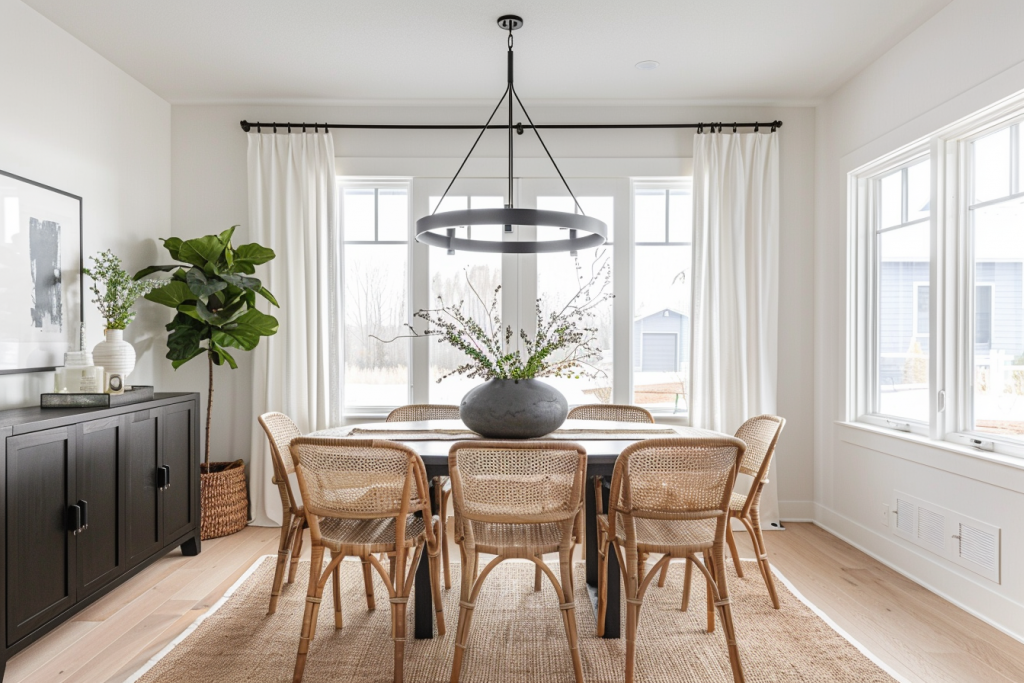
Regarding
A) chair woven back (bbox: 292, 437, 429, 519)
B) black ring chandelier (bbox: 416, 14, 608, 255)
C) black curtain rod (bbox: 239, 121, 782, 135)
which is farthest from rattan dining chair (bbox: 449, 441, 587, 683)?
black curtain rod (bbox: 239, 121, 782, 135)

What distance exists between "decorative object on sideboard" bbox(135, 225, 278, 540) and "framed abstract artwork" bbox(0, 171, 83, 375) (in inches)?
16.7

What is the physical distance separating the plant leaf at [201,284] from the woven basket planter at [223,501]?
1.17m

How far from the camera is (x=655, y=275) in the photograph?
435cm

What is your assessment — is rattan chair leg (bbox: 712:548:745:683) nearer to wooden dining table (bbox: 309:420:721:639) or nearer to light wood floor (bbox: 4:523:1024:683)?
wooden dining table (bbox: 309:420:721:639)

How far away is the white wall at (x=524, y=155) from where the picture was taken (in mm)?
4234

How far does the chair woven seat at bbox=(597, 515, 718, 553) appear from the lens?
2.17 meters

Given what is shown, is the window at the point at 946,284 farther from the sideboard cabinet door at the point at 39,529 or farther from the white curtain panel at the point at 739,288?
the sideboard cabinet door at the point at 39,529

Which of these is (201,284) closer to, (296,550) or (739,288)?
(296,550)

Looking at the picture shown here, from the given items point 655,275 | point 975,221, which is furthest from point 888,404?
point 655,275

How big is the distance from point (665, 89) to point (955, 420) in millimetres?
2575

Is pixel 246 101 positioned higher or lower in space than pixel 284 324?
higher

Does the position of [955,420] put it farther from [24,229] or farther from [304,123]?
[24,229]

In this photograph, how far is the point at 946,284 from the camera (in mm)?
3061

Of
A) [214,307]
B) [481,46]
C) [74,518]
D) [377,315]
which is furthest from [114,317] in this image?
[481,46]
